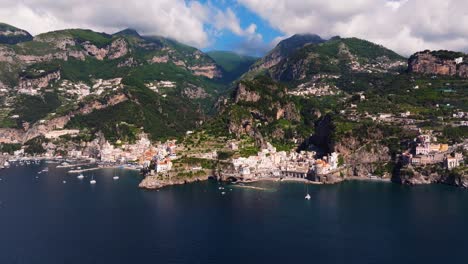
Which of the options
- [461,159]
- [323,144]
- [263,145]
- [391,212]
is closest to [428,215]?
[391,212]

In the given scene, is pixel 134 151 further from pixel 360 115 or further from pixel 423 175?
pixel 423 175

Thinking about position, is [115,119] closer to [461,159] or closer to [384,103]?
[384,103]

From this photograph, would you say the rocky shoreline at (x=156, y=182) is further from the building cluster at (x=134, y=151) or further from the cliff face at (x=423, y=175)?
the cliff face at (x=423, y=175)

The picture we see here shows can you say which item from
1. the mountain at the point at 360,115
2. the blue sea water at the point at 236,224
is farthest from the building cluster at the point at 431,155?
the blue sea water at the point at 236,224

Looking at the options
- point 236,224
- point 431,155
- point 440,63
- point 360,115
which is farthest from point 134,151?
point 440,63

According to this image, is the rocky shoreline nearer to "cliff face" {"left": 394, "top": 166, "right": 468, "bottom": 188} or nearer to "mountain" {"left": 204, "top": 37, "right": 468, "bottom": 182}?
"mountain" {"left": 204, "top": 37, "right": 468, "bottom": 182}

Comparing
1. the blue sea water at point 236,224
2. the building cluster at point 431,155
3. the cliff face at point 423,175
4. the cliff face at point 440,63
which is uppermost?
the cliff face at point 440,63

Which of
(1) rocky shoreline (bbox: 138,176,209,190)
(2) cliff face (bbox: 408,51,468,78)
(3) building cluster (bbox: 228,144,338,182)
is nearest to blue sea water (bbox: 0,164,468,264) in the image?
(1) rocky shoreline (bbox: 138,176,209,190)
